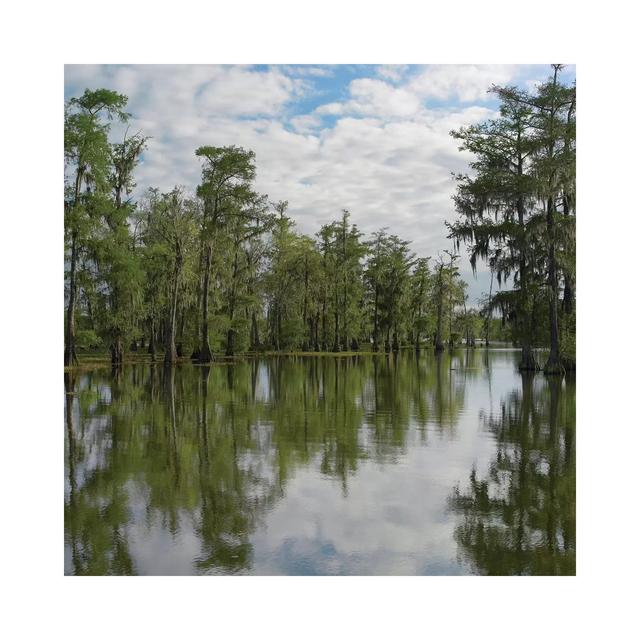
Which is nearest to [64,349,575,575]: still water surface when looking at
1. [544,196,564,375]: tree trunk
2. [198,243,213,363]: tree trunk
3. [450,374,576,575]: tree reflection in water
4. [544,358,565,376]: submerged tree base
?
[450,374,576,575]: tree reflection in water

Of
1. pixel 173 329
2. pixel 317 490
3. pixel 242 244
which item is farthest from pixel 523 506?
pixel 242 244

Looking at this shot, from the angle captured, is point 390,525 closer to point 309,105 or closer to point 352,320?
point 309,105

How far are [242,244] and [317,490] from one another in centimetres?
3533

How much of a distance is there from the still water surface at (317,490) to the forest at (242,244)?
10.0 metres

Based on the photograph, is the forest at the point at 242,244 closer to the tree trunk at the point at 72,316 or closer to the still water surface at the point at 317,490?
the tree trunk at the point at 72,316

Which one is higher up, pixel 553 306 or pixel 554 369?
pixel 553 306

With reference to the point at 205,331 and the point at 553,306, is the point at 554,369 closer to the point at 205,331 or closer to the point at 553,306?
the point at 553,306

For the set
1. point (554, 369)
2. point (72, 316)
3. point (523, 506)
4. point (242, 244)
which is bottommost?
point (523, 506)

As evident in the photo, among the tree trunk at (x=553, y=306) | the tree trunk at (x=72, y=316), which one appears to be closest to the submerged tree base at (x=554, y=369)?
the tree trunk at (x=553, y=306)

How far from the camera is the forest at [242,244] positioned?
2266cm

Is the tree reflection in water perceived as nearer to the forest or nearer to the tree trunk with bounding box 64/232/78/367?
the forest

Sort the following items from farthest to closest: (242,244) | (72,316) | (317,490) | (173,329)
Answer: (242,244), (173,329), (72,316), (317,490)

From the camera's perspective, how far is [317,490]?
6.60m
